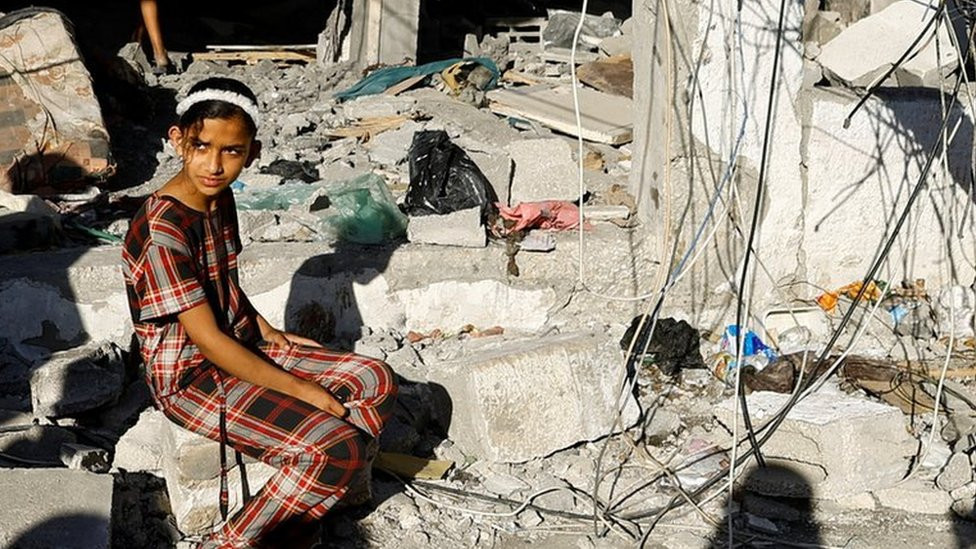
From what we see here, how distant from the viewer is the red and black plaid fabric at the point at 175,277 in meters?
3.81

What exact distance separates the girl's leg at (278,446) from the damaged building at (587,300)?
0.44 feet

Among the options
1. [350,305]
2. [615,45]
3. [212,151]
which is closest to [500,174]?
[350,305]

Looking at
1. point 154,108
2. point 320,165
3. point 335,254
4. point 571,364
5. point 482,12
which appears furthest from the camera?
point 482,12

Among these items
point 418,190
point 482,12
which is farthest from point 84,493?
point 482,12

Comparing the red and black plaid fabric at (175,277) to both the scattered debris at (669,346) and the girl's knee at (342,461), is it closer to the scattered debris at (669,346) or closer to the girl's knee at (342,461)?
the girl's knee at (342,461)

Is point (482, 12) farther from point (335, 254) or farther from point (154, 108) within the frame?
point (335, 254)

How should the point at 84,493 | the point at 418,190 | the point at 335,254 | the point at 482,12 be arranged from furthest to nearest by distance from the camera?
the point at 482,12, the point at 418,190, the point at 335,254, the point at 84,493

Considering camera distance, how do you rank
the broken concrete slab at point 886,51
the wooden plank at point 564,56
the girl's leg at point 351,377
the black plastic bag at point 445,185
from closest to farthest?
the girl's leg at point 351,377 < the black plastic bag at point 445,185 < the broken concrete slab at point 886,51 < the wooden plank at point 564,56

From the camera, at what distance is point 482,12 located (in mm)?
11133

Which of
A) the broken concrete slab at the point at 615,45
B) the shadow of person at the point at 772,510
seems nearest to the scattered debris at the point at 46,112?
the broken concrete slab at the point at 615,45

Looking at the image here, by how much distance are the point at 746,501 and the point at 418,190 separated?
2469 millimetres

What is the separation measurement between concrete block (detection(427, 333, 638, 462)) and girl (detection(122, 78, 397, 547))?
0.74 meters

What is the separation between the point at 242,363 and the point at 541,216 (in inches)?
93.8

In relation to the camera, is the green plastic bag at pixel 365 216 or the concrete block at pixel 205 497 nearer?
the concrete block at pixel 205 497
